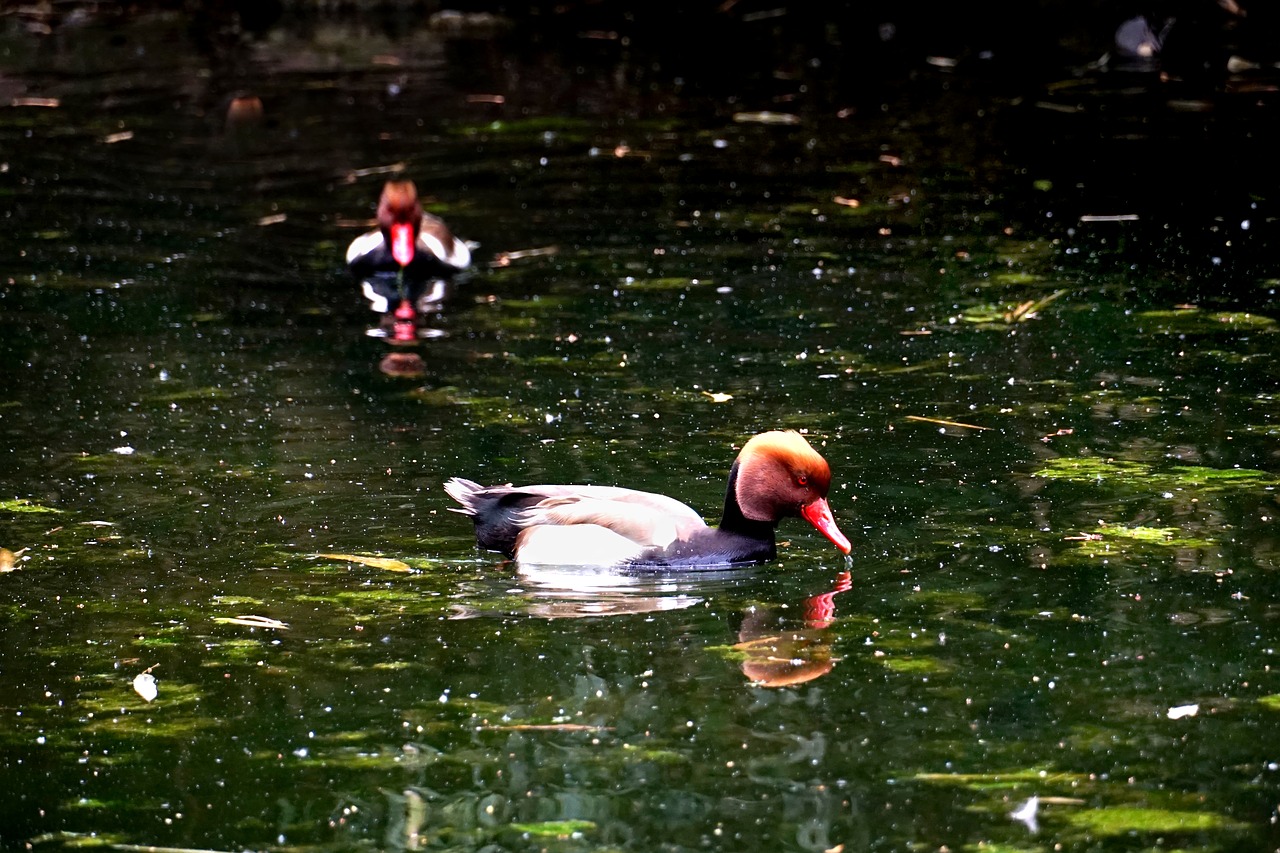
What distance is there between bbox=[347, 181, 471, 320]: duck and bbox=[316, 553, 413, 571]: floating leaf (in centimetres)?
526

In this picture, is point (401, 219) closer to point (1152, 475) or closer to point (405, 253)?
point (405, 253)

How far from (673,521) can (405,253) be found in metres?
5.72

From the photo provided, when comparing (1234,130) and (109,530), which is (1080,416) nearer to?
(109,530)

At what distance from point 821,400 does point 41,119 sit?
11091 millimetres

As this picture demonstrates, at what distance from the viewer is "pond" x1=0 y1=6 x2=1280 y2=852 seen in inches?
232

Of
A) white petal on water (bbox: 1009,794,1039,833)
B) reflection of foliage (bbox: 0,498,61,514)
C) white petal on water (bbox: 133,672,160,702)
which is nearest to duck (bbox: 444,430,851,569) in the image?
white petal on water (bbox: 133,672,160,702)

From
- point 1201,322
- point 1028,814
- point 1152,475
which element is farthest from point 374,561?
point 1201,322

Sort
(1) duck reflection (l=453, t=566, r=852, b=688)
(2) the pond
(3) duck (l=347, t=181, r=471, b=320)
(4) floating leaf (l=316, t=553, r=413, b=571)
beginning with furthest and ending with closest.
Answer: (3) duck (l=347, t=181, r=471, b=320) < (4) floating leaf (l=316, t=553, r=413, b=571) < (1) duck reflection (l=453, t=566, r=852, b=688) < (2) the pond

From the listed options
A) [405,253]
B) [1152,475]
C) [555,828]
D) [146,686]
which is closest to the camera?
[555,828]

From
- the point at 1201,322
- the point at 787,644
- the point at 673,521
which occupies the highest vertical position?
the point at 1201,322

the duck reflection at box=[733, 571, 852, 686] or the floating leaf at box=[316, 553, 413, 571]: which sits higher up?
the duck reflection at box=[733, 571, 852, 686]

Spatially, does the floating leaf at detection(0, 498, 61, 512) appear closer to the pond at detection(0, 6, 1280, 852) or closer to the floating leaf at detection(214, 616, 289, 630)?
the pond at detection(0, 6, 1280, 852)

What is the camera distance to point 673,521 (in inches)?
309

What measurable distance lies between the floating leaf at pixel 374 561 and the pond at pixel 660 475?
0.10 ft
